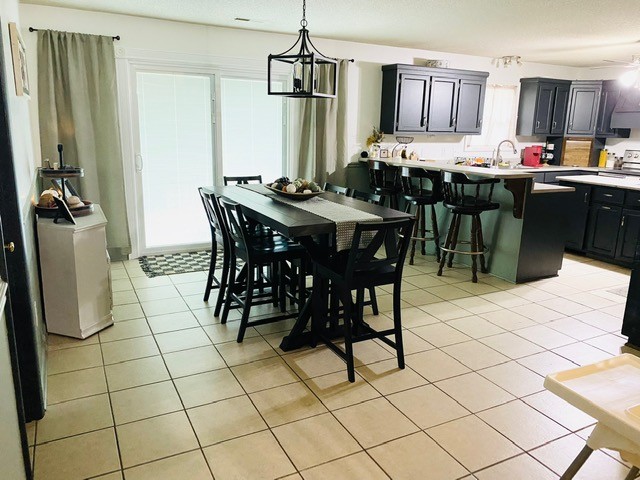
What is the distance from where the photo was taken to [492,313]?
3859 mm

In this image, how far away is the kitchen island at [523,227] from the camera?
14.5ft

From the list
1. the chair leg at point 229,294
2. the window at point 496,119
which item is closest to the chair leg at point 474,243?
the chair leg at point 229,294

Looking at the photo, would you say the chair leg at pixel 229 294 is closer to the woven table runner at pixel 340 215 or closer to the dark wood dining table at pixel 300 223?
the dark wood dining table at pixel 300 223

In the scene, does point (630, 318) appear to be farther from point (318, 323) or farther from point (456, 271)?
point (318, 323)

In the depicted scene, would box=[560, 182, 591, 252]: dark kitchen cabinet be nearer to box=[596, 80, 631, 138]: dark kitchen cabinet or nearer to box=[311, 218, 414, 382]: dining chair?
box=[596, 80, 631, 138]: dark kitchen cabinet

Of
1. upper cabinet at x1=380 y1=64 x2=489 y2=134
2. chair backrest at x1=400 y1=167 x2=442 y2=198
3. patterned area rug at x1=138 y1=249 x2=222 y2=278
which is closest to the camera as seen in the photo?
patterned area rug at x1=138 y1=249 x2=222 y2=278

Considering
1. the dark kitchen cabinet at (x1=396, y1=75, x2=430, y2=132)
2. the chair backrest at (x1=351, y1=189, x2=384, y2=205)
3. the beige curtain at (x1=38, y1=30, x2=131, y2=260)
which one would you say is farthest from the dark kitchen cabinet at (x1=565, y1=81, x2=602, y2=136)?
the beige curtain at (x1=38, y1=30, x2=131, y2=260)

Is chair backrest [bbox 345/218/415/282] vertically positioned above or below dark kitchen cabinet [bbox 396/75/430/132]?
below

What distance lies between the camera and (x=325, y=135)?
5.82 m

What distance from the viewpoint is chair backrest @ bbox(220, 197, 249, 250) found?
3086 millimetres

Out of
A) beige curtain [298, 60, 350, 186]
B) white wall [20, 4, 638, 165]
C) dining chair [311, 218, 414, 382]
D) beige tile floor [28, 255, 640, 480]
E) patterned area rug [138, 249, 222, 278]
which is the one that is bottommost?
patterned area rug [138, 249, 222, 278]

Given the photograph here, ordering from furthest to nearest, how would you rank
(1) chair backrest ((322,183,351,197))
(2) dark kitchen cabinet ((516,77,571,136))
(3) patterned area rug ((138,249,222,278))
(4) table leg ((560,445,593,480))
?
1. (2) dark kitchen cabinet ((516,77,571,136))
2. (3) patterned area rug ((138,249,222,278))
3. (1) chair backrest ((322,183,351,197))
4. (4) table leg ((560,445,593,480))

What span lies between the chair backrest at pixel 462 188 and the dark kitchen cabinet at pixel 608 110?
3.84 metres

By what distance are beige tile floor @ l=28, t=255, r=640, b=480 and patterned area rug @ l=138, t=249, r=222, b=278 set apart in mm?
848
